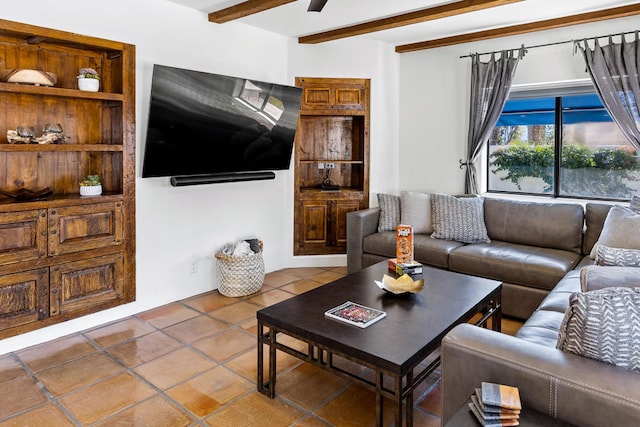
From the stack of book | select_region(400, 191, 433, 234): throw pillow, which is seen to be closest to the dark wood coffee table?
the stack of book

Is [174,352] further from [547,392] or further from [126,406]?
[547,392]

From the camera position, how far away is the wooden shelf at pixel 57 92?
9.00ft

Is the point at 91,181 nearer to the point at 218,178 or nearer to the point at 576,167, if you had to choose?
the point at 218,178

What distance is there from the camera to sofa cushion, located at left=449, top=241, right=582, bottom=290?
3326mm

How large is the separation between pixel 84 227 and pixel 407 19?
313 cm

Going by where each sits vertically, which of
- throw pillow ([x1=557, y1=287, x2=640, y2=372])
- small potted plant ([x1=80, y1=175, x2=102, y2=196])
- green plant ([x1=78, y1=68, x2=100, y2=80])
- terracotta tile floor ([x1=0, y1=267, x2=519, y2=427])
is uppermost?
green plant ([x1=78, y1=68, x2=100, y2=80])

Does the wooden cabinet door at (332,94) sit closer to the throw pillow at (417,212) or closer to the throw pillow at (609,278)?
the throw pillow at (417,212)

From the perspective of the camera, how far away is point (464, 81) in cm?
480

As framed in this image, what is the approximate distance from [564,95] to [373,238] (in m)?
2.30

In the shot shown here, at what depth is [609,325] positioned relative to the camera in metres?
1.36

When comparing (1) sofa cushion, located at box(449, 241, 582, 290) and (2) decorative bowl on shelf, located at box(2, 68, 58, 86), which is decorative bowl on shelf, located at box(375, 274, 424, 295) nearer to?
(1) sofa cushion, located at box(449, 241, 582, 290)

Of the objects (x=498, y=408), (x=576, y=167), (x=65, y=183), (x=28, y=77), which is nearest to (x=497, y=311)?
(x=498, y=408)

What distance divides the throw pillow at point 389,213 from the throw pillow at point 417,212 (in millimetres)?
64

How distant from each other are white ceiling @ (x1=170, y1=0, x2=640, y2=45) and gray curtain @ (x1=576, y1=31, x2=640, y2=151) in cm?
35
